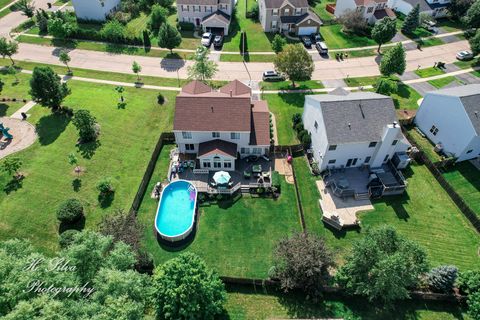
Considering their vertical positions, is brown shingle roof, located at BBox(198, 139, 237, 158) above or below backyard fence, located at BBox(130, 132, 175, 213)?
above

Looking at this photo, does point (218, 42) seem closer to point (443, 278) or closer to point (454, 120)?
point (454, 120)

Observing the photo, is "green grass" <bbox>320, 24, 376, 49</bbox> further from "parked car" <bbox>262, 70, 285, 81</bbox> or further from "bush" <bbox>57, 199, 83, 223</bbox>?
"bush" <bbox>57, 199, 83, 223</bbox>

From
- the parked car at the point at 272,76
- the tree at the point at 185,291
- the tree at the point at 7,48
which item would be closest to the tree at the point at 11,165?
the tree at the point at 185,291

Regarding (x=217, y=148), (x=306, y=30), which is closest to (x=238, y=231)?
(x=217, y=148)

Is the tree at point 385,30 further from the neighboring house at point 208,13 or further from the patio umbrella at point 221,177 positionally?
the patio umbrella at point 221,177

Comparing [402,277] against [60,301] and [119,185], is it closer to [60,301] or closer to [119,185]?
[60,301]

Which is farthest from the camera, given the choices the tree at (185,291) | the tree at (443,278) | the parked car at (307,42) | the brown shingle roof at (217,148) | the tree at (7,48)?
the parked car at (307,42)

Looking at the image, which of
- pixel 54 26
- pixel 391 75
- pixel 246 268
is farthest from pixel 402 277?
pixel 54 26

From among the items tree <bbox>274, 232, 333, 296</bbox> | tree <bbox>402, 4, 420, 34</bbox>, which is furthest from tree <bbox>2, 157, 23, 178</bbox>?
tree <bbox>402, 4, 420, 34</bbox>
